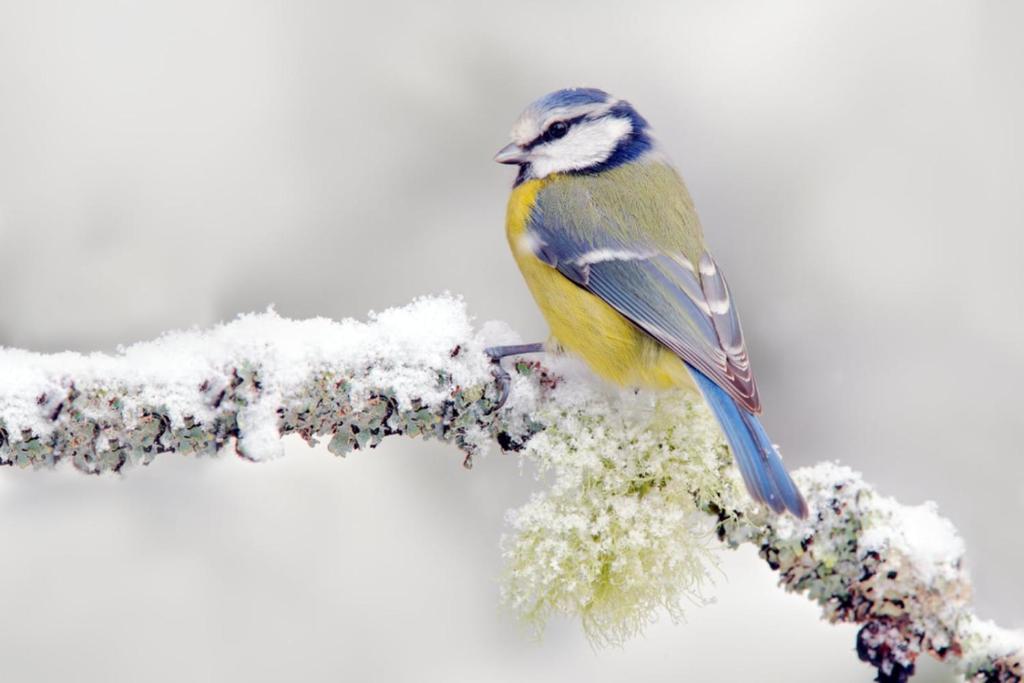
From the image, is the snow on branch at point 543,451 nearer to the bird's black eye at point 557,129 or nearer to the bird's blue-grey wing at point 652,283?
the bird's blue-grey wing at point 652,283

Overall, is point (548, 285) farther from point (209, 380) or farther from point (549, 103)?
point (209, 380)

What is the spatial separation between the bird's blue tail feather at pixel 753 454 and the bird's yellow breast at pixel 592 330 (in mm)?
79

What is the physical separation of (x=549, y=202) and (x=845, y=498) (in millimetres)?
626

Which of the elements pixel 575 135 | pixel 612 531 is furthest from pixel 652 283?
pixel 612 531

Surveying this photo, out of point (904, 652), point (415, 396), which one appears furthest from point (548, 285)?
point (904, 652)

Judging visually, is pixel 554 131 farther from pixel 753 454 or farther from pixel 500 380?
pixel 753 454

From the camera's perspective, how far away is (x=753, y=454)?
3.72 feet

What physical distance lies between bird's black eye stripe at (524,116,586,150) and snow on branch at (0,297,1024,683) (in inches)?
16.3

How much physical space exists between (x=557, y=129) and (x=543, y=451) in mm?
558

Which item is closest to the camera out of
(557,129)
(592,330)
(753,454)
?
(753,454)

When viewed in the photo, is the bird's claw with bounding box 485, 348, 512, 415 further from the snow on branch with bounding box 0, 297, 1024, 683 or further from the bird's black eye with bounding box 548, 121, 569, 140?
the bird's black eye with bounding box 548, 121, 569, 140

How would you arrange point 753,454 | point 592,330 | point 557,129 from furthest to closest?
point 557,129 → point 592,330 → point 753,454

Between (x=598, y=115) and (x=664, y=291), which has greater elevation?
(x=598, y=115)

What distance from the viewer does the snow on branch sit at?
1039mm
